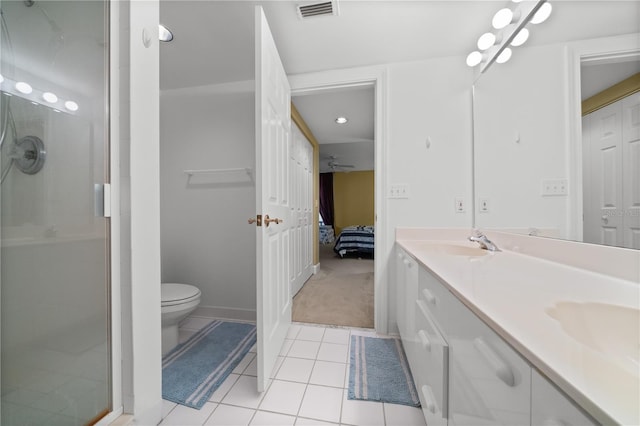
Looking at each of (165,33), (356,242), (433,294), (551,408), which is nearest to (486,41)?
(433,294)

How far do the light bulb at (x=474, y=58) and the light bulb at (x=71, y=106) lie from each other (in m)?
2.14

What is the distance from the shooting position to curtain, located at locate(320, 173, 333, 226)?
7328 millimetres

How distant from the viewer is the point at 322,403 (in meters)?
1.11

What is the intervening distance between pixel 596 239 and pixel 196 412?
1.76m

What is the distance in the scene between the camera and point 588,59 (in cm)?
87

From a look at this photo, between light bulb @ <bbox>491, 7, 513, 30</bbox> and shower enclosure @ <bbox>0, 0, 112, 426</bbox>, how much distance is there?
1.88m

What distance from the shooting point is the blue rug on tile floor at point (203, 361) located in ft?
3.89

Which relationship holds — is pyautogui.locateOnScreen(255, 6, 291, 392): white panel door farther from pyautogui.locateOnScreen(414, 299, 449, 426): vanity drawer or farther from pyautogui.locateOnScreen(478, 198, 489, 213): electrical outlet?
pyautogui.locateOnScreen(478, 198, 489, 213): electrical outlet

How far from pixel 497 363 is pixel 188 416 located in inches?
51.1

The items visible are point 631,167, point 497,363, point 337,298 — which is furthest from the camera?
point 337,298

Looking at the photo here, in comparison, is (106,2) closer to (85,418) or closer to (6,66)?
(6,66)

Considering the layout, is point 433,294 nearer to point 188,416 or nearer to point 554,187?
point 554,187

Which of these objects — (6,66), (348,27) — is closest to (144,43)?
(6,66)

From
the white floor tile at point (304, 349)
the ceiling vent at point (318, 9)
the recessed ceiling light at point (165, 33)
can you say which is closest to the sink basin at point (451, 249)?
the white floor tile at point (304, 349)
